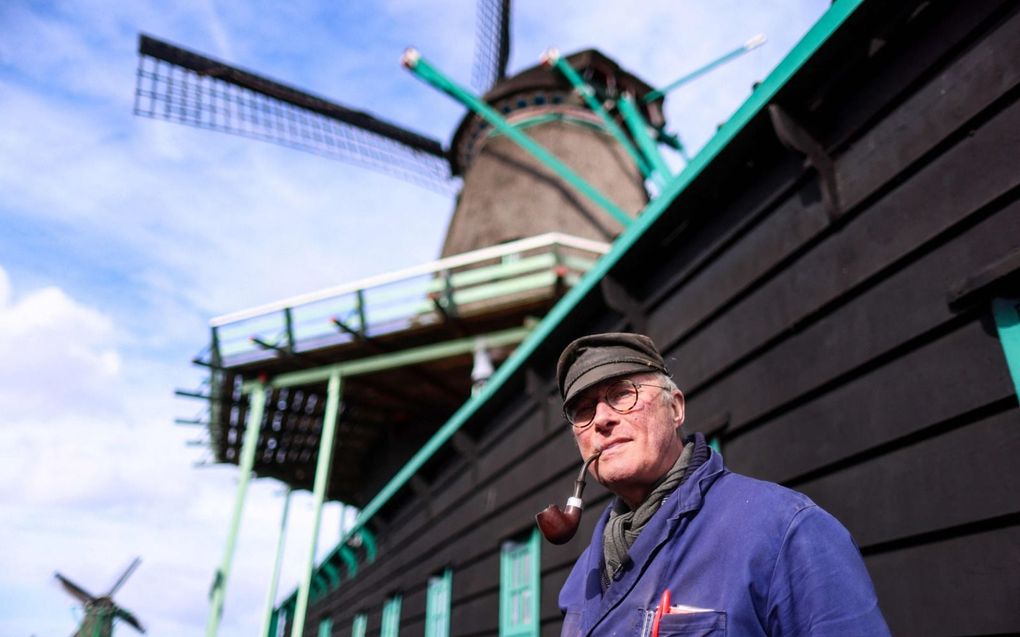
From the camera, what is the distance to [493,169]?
52.5 feet

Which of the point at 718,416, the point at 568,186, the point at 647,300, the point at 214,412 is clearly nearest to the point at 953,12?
the point at 718,416

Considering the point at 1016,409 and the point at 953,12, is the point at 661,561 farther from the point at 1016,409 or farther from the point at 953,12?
the point at 953,12

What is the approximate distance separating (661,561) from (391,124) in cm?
2222

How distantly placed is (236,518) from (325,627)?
605 centimetres

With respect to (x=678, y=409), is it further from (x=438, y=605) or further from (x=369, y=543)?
(x=369, y=543)

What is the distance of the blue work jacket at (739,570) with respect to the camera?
1314 millimetres

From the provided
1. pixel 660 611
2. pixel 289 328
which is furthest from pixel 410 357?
pixel 660 611

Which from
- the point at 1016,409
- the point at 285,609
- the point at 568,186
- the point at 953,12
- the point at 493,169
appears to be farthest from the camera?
the point at 285,609

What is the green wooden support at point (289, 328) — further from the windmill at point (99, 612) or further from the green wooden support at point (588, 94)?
the windmill at point (99, 612)

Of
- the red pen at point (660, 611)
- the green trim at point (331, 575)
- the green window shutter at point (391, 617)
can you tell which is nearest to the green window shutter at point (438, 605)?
the green window shutter at point (391, 617)

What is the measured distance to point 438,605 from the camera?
27.9 ft

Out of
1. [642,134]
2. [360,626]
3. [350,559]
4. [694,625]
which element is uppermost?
[642,134]

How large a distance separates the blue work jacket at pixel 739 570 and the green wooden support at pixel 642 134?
40.3ft

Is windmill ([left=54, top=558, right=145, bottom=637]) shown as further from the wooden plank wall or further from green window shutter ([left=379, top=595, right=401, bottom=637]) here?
the wooden plank wall
